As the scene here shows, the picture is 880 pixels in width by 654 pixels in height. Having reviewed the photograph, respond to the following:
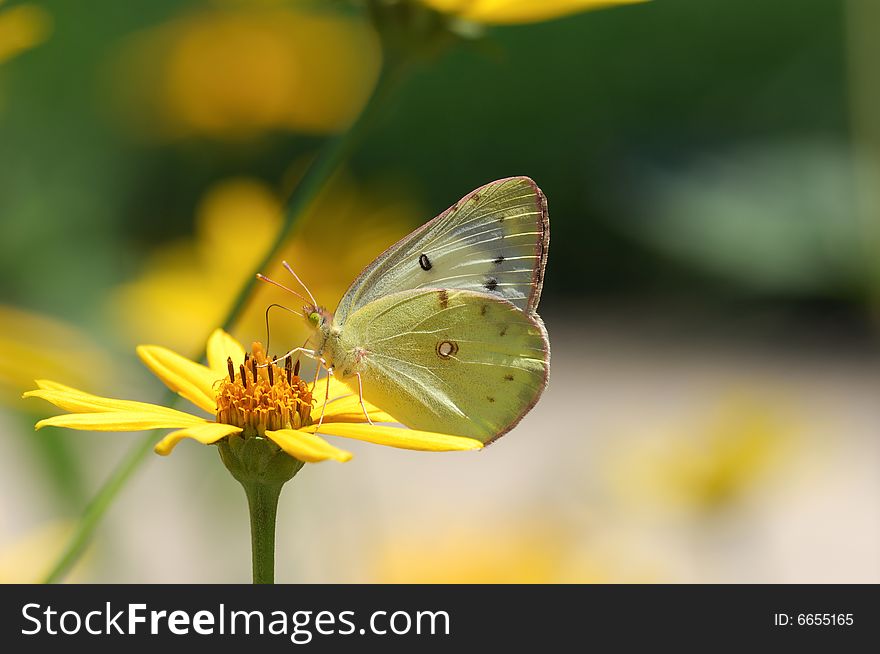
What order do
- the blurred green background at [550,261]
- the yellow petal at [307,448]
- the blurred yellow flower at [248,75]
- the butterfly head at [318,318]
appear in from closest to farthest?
the yellow petal at [307,448] < the butterfly head at [318,318] < the blurred green background at [550,261] < the blurred yellow flower at [248,75]

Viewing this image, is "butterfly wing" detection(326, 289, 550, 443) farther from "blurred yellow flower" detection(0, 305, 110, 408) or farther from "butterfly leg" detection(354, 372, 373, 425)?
"blurred yellow flower" detection(0, 305, 110, 408)

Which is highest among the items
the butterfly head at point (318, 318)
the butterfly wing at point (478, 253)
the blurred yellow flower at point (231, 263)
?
the blurred yellow flower at point (231, 263)

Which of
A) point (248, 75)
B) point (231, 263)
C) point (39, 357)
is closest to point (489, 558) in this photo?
point (39, 357)

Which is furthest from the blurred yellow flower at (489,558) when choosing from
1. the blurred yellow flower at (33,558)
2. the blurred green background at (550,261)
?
the blurred yellow flower at (33,558)

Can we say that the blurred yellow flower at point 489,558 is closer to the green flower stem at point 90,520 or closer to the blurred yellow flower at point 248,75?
the green flower stem at point 90,520

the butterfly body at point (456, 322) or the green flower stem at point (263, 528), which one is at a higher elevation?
the butterfly body at point (456, 322)

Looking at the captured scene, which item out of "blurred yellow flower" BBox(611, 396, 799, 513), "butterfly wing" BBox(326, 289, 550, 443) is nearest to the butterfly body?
"butterfly wing" BBox(326, 289, 550, 443)

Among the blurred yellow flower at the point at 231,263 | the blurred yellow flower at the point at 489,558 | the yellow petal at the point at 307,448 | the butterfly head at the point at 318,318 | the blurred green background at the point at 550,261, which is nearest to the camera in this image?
the yellow petal at the point at 307,448
